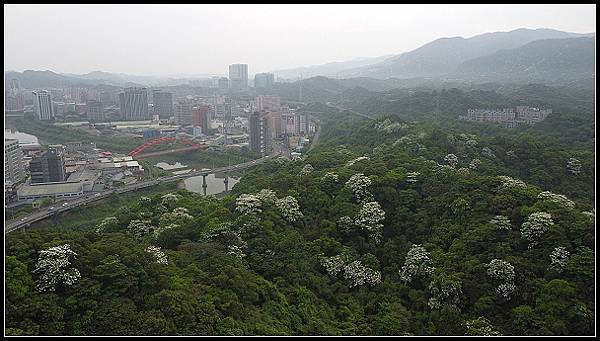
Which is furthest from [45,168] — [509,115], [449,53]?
[449,53]

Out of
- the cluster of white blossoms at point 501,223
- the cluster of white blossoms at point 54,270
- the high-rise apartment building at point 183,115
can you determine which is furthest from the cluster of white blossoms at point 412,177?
the high-rise apartment building at point 183,115

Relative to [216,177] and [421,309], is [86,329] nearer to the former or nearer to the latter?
[421,309]

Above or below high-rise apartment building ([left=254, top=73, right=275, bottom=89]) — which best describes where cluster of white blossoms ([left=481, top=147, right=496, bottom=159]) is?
below

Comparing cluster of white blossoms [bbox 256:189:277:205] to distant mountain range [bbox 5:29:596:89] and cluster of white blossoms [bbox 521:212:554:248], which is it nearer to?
cluster of white blossoms [bbox 521:212:554:248]

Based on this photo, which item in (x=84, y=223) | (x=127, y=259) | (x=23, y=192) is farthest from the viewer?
(x=23, y=192)

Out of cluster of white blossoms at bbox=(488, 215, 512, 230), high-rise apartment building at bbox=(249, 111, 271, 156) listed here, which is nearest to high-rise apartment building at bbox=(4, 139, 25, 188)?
high-rise apartment building at bbox=(249, 111, 271, 156)

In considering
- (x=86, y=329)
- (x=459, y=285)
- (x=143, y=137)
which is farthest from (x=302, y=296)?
(x=143, y=137)

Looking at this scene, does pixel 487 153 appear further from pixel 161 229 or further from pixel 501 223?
pixel 161 229
